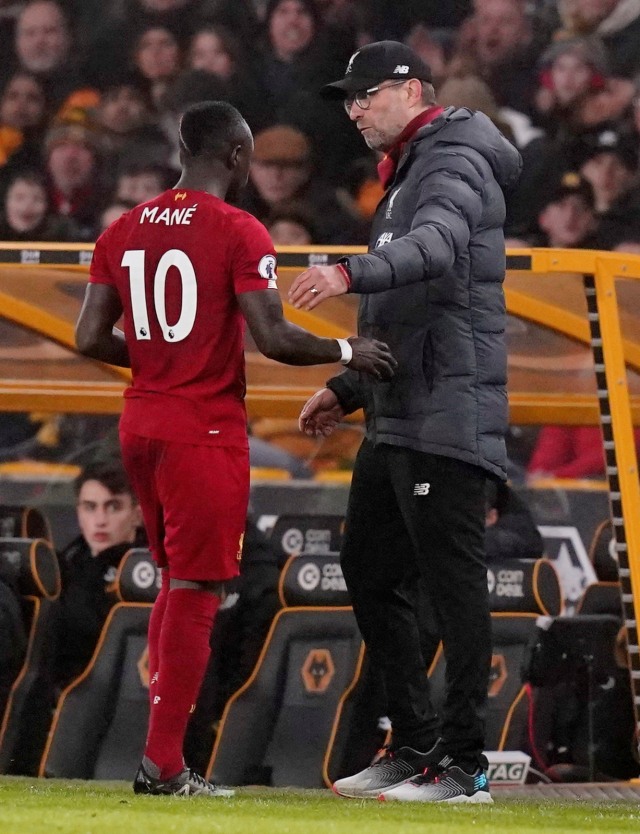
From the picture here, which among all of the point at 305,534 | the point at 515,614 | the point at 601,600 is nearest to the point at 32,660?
the point at 305,534

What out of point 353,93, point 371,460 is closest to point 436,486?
point 371,460

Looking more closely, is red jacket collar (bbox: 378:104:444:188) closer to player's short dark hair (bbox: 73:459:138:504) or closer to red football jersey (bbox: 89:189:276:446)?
red football jersey (bbox: 89:189:276:446)

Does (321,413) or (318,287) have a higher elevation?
(318,287)

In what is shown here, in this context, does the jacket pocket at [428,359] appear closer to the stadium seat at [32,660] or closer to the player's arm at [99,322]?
the player's arm at [99,322]

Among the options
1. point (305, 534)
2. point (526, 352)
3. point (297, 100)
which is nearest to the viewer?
point (526, 352)

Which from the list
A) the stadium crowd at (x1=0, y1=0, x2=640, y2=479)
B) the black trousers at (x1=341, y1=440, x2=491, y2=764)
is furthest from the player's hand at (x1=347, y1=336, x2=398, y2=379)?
the stadium crowd at (x1=0, y1=0, x2=640, y2=479)

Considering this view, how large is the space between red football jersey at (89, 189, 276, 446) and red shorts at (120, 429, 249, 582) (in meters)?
0.04

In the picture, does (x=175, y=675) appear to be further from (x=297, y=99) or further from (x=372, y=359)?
(x=297, y=99)

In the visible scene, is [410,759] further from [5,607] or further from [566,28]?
[566,28]

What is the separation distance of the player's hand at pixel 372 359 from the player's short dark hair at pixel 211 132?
1.67 feet

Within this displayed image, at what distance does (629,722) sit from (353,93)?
2.73 metres

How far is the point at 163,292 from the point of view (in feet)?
11.0

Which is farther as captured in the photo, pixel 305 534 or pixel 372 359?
pixel 305 534

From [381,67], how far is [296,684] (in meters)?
2.65
